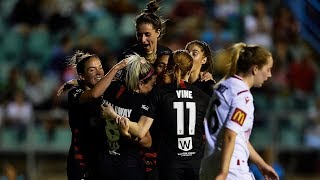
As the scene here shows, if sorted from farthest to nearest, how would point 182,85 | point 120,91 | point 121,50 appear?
1. point 121,50
2. point 120,91
3. point 182,85

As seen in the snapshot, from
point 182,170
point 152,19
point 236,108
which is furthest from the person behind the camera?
point 152,19

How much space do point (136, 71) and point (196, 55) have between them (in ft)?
2.12

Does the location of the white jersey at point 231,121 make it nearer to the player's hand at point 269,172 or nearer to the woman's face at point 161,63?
the player's hand at point 269,172

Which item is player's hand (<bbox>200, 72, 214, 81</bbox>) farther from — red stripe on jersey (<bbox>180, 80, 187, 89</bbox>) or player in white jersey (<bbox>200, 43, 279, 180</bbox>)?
player in white jersey (<bbox>200, 43, 279, 180</bbox>)

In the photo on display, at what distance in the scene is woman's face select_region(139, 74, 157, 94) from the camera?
26.8 ft

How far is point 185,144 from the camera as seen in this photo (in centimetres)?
797

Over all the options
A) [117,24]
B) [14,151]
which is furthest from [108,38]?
[14,151]

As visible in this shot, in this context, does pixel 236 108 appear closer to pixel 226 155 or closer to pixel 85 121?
pixel 226 155

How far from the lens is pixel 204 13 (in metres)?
16.9

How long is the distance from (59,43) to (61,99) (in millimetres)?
1668

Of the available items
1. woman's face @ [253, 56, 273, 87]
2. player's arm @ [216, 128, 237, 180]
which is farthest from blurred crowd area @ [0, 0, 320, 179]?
player's arm @ [216, 128, 237, 180]

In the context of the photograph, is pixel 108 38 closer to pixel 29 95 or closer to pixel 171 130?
pixel 29 95

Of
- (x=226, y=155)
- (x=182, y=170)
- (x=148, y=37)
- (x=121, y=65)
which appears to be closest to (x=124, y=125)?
(x=121, y=65)

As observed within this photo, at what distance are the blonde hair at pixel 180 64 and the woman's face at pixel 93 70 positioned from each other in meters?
0.77
